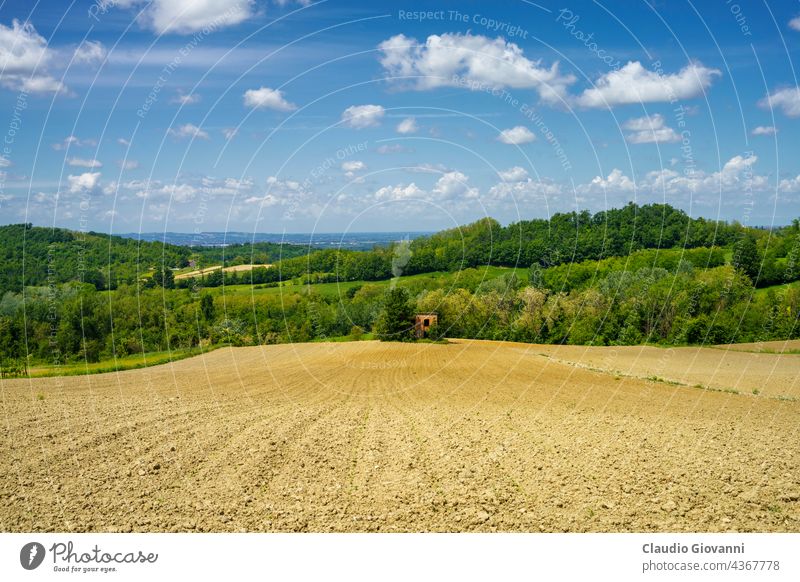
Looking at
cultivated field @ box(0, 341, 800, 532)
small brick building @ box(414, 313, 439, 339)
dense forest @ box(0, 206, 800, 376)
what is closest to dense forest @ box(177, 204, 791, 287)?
dense forest @ box(0, 206, 800, 376)

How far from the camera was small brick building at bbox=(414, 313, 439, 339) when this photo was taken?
51281 millimetres

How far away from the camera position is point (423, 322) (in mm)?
52188

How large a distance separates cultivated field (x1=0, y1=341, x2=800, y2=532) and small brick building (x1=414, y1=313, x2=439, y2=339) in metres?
20.7

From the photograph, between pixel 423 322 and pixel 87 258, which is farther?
pixel 423 322


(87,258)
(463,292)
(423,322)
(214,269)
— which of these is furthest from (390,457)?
(463,292)

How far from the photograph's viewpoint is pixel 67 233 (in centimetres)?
5159

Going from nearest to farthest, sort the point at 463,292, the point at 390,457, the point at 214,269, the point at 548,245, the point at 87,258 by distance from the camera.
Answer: the point at 390,457
the point at 87,258
the point at 214,269
the point at 463,292
the point at 548,245

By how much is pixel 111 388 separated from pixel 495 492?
66.9ft

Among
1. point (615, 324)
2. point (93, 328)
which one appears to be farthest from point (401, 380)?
point (615, 324)

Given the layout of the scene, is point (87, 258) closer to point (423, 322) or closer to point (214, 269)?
point (214, 269)

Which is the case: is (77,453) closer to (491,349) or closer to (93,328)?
(93,328)

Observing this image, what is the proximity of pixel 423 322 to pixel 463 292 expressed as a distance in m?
6.05

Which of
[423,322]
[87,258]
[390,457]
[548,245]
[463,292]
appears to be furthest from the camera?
[548,245]

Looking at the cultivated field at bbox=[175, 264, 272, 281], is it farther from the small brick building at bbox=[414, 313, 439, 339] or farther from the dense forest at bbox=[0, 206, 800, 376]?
the small brick building at bbox=[414, 313, 439, 339]
